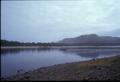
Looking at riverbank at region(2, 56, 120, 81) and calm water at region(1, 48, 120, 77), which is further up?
riverbank at region(2, 56, 120, 81)

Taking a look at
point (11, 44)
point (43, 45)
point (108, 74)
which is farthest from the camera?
point (43, 45)

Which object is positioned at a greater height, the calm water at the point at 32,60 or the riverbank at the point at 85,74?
the riverbank at the point at 85,74

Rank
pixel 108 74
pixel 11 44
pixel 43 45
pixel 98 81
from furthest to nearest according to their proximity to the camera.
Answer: pixel 43 45
pixel 11 44
pixel 108 74
pixel 98 81

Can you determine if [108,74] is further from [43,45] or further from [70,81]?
[43,45]

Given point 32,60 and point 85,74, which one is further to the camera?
point 32,60

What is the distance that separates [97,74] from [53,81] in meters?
3.81

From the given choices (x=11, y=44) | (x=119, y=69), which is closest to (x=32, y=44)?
(x=11, y=44)

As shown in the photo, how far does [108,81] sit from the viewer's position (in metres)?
13.9

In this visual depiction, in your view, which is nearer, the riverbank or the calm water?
the riverbank

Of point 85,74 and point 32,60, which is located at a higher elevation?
point 85,74

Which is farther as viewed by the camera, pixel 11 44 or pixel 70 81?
pixel 11 44

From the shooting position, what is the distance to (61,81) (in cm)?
1563

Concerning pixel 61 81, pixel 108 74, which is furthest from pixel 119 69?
pixel 61 81

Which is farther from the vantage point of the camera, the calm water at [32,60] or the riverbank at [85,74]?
the calm water at [32,60]
